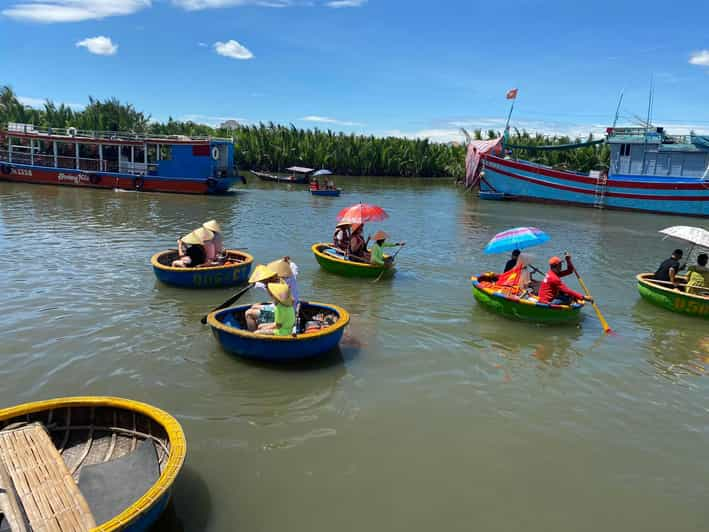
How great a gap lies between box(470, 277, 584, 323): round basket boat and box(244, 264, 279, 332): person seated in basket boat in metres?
4.50

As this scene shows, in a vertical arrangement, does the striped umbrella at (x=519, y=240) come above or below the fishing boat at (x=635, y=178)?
below

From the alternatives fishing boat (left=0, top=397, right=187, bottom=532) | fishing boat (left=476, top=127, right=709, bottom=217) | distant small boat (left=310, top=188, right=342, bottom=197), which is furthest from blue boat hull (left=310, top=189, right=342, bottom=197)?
fishing boat (left=0, top=397, right=187, bottom=532)

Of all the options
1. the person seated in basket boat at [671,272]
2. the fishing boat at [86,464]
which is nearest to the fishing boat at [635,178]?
the person seated in basket boat at [671,272]

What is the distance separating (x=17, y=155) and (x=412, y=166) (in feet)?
116

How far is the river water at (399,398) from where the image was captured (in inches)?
209

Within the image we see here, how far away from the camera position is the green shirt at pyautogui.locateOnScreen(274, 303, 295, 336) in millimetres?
7613

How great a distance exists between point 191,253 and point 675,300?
33.3ft

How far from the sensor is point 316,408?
6.97 meters

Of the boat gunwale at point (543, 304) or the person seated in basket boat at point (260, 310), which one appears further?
the boat gunwale at point (543, 304)

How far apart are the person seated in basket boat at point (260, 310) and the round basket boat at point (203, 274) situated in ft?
10.7

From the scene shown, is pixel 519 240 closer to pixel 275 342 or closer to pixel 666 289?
pixel 666 289

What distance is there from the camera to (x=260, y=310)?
8297 millimetres

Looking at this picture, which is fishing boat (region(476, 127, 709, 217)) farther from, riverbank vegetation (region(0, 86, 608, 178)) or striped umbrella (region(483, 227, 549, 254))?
striped umbrella (region(483, 227, 549, 254))

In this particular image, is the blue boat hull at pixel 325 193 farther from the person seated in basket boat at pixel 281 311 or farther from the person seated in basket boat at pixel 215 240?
the person seated in basket boat at pixel 281 311
